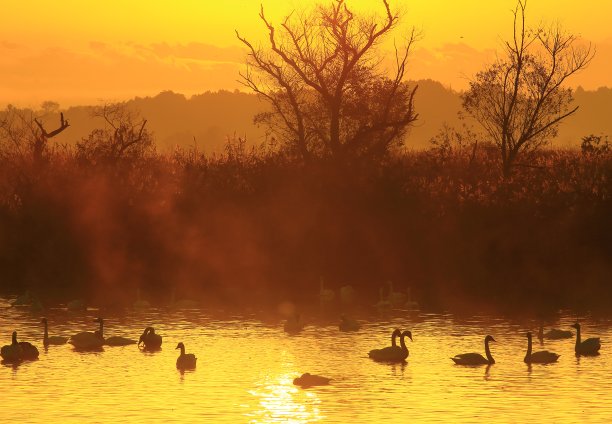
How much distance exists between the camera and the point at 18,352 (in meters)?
33.4

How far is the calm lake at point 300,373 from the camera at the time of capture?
27156 millimetres

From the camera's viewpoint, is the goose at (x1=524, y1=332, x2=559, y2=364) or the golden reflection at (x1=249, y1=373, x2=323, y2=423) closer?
the golden reflection at (x1=249, y1=373, x2=323, y2=423)

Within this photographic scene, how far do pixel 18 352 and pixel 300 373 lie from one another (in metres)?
7.07

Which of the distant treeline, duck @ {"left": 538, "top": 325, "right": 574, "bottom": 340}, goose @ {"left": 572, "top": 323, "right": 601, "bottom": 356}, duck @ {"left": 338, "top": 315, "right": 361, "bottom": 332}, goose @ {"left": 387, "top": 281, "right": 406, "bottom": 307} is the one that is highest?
the distant treeline

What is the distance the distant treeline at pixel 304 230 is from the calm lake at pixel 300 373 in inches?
297

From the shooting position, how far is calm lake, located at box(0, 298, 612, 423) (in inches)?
1069

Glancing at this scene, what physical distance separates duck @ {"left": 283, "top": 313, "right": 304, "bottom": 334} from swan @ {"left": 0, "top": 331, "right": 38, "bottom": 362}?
26.0 feet

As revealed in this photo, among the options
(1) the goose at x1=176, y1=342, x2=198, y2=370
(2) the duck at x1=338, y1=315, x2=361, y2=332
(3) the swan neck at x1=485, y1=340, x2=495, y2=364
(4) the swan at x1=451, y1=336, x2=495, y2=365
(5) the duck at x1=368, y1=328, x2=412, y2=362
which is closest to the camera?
(1) the goose at x1=176, y1=342, x2=198, y2=370

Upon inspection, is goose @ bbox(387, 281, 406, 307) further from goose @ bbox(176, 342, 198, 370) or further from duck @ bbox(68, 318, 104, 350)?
goose @ bbox(176, 342, 198, 370)

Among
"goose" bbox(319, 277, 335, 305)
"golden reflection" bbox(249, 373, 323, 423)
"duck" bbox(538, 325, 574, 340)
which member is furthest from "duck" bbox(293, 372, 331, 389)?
"goose" bbox(319, 277, 335, 305)

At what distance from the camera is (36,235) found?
52812 mm

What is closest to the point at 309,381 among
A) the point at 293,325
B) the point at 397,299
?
the point at 293,325

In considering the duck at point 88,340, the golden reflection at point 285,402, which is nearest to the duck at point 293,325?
the duck at point 88,340

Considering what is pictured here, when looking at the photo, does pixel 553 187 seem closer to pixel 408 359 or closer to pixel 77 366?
pixel 408 359
